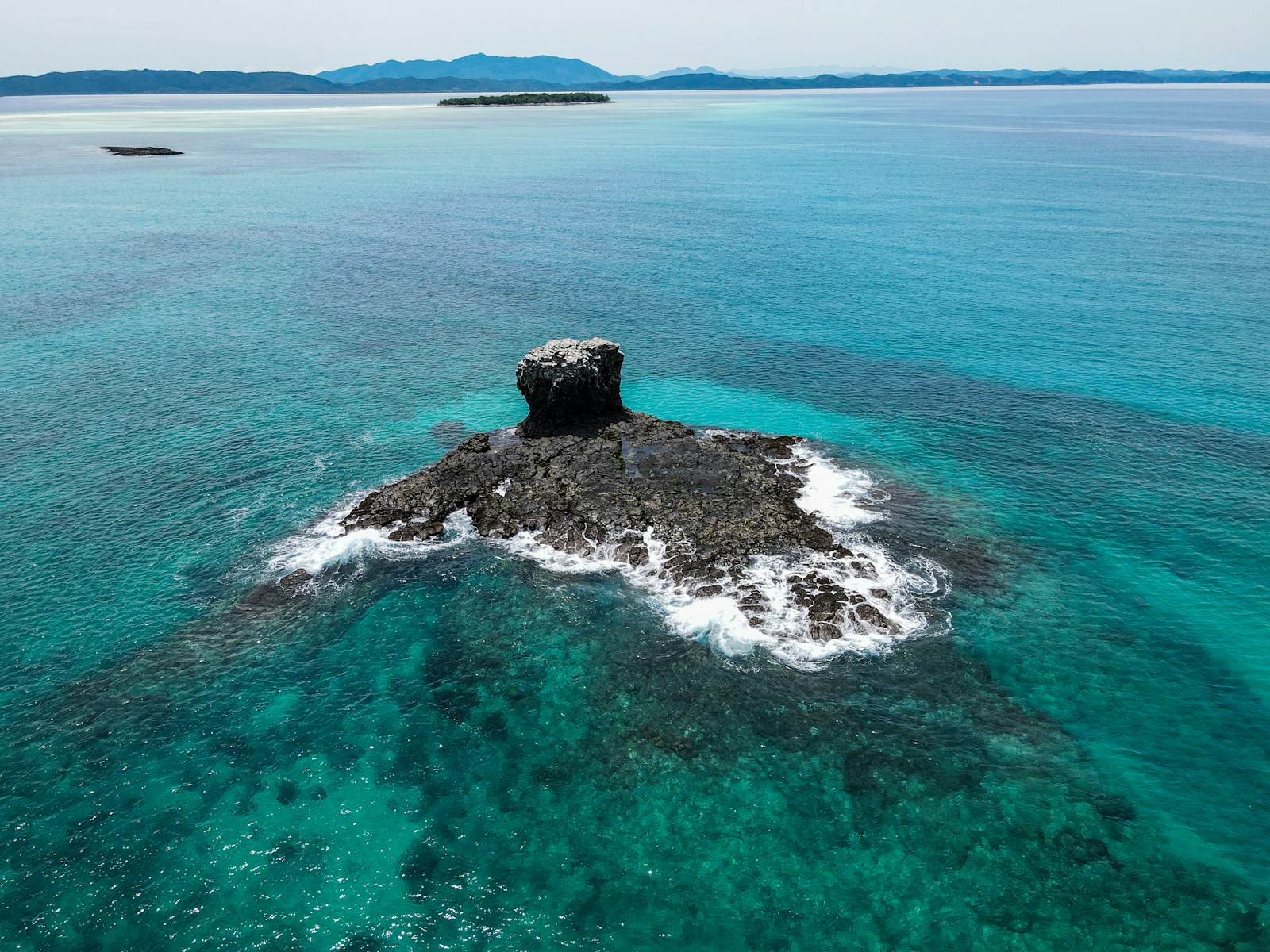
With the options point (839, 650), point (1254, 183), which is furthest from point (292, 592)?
point (1254, 183)

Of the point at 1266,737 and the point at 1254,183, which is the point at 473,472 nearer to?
the point at 1266,737

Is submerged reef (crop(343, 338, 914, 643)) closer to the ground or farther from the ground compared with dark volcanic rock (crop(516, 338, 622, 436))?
closer to the ground

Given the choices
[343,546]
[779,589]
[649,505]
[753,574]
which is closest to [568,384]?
[649,505]

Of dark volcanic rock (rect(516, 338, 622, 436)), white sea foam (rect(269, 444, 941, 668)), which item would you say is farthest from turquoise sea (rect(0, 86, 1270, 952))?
dark volcanic rock (rect(516, 338, 622, 436))

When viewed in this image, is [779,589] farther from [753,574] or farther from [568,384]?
[568,384]

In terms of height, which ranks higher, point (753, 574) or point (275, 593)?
point (275, 593)

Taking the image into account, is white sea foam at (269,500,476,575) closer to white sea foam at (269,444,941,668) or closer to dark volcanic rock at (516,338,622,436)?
white sea foam at (269,444,941,668)

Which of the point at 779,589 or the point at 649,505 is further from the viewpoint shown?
the point at 649,505
